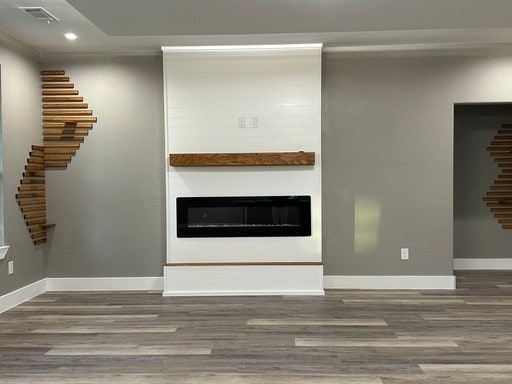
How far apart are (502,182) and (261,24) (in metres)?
3.92

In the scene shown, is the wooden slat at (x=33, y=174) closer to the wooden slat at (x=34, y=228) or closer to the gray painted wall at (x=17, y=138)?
the gray painted wall at (x=17, y=138)

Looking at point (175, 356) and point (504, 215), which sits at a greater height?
→ point (504, 215)

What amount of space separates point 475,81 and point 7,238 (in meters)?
4.76

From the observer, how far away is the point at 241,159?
493 centimetres

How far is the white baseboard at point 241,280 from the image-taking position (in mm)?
4906

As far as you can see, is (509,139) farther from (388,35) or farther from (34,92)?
(34,92)

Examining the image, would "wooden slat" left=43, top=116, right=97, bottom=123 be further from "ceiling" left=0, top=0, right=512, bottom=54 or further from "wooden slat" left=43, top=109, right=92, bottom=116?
"ceiling" left=0, top=0, right=512, bottom=54

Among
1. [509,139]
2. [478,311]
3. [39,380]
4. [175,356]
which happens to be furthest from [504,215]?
[39,380]

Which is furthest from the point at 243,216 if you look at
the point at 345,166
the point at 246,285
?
the point at 345,166

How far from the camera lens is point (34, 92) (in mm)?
5008

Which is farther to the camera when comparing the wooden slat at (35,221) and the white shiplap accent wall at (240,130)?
the white shiplap accent wall at (240,130)

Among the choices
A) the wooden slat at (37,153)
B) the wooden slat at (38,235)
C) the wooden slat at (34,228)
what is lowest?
the wooden slat at (38,235)

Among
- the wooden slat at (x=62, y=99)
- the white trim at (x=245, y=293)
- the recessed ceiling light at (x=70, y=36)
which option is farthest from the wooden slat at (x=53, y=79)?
the white trim at (x=245, y=293)

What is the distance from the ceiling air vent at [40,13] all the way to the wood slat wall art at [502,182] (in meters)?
5.08
